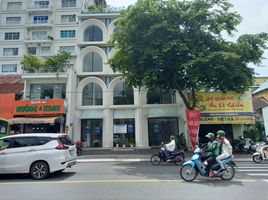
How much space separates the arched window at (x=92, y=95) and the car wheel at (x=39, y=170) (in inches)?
624

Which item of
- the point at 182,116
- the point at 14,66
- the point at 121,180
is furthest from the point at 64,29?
the point at 121,180

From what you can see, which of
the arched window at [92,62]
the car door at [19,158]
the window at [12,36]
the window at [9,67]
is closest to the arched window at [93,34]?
the arched window at [92,62]

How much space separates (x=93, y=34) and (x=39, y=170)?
20.1 metres

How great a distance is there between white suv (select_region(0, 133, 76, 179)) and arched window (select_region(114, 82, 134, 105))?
1542cm

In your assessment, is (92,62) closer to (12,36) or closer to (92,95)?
(92,95)

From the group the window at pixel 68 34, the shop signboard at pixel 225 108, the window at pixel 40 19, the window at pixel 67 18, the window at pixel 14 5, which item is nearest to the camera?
the shop signboard at pixel 225 108

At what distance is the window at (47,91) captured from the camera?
24.8 m

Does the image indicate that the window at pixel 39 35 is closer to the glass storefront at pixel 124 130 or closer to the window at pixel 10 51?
the window at pixel 10 51

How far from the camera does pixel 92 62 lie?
26219 millimetres

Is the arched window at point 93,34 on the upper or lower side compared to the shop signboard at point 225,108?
upper

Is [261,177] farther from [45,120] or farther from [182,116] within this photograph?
[45,120]

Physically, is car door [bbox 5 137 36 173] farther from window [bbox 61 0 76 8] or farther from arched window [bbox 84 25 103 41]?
window [bbox 61 0 76 8]

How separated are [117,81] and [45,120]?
786cm

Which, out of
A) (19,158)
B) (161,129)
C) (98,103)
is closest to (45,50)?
(98,103)
